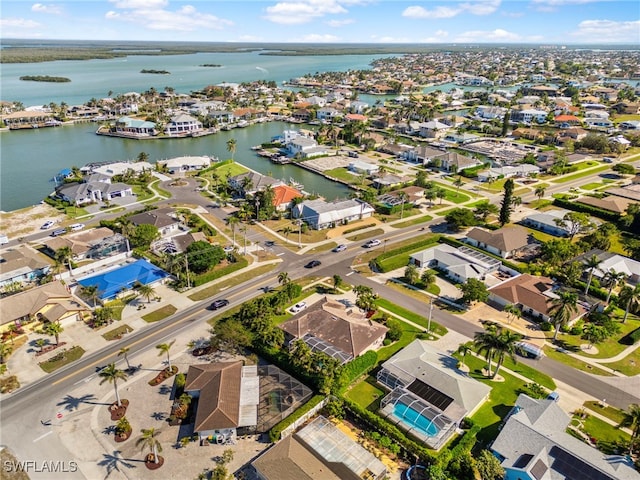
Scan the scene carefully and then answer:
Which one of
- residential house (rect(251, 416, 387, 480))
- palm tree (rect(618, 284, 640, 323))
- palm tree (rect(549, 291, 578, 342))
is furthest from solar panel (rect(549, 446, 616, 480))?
palm tree (rect(618, 284, 640, 323))

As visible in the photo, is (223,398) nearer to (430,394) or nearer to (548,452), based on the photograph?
(430,394)

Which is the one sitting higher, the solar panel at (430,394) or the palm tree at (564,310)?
the palm tree at (564,310)

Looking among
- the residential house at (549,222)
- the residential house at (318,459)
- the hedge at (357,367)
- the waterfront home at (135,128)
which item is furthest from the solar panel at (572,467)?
the waterfront home at (135,128)

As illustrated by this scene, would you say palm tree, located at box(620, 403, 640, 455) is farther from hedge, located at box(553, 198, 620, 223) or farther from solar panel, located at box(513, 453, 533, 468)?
hedge, located at box(553, 198, 620, 223)

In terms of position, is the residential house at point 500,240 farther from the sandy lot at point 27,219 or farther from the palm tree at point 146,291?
the sandy lot at point 27,219

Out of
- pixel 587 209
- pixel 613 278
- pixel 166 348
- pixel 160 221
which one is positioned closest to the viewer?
pixel 166 348

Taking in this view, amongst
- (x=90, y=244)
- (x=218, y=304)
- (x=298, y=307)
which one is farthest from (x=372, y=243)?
(x=90, y=244)
